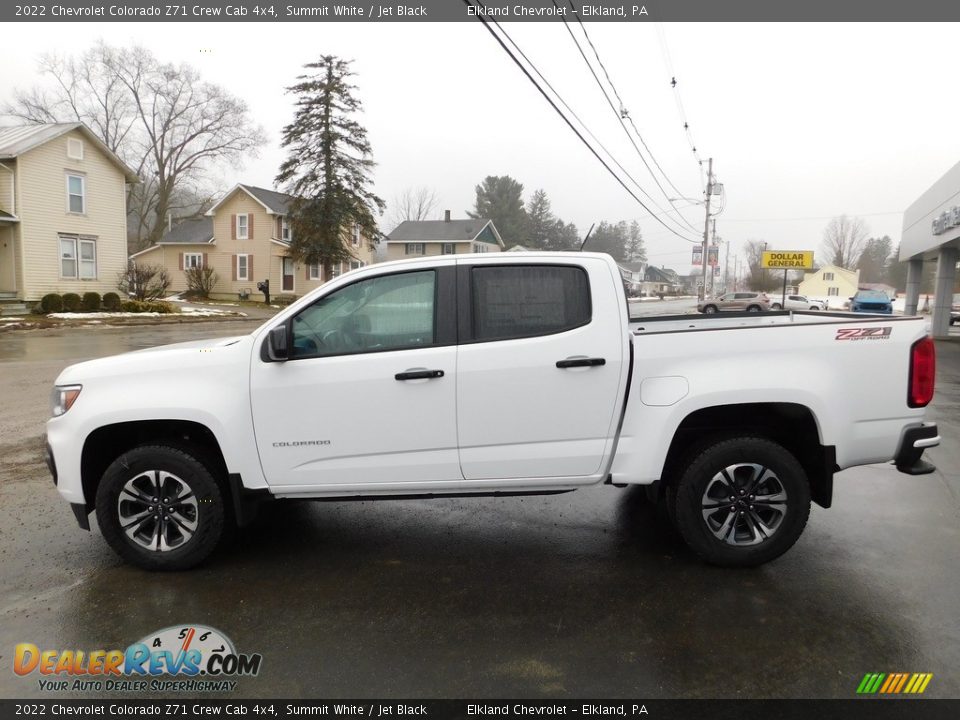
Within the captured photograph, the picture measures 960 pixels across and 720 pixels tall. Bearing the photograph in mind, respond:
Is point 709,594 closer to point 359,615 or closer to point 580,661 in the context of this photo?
point 580,661

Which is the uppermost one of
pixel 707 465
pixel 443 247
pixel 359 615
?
pixel 443 247

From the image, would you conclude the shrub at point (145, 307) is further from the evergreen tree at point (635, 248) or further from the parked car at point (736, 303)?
the evergreen tree at point (635, 248)

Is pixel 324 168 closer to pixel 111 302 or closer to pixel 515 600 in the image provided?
pixel 111 302

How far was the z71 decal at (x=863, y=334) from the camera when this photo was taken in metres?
3.90

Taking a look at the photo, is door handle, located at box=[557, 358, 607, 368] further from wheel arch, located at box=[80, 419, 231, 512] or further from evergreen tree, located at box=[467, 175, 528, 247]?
evergreen tree, located at box=[467, 175, 528, 247]

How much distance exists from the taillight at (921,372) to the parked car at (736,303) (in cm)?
3665

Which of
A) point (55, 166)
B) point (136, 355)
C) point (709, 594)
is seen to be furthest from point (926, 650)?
point (55, 166)

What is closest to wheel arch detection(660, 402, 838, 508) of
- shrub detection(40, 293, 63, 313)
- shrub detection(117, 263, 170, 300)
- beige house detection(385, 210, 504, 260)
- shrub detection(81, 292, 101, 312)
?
shrub detection(40, 293, 63, 313)

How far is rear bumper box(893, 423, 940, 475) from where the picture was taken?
4.00 m

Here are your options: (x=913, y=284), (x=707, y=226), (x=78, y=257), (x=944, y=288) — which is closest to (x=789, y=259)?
(x=913, y=284)

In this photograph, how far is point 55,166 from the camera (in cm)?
2992

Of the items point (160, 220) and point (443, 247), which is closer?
point (160, 220)

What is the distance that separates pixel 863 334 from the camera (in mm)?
3904

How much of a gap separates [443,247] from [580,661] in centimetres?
5894
